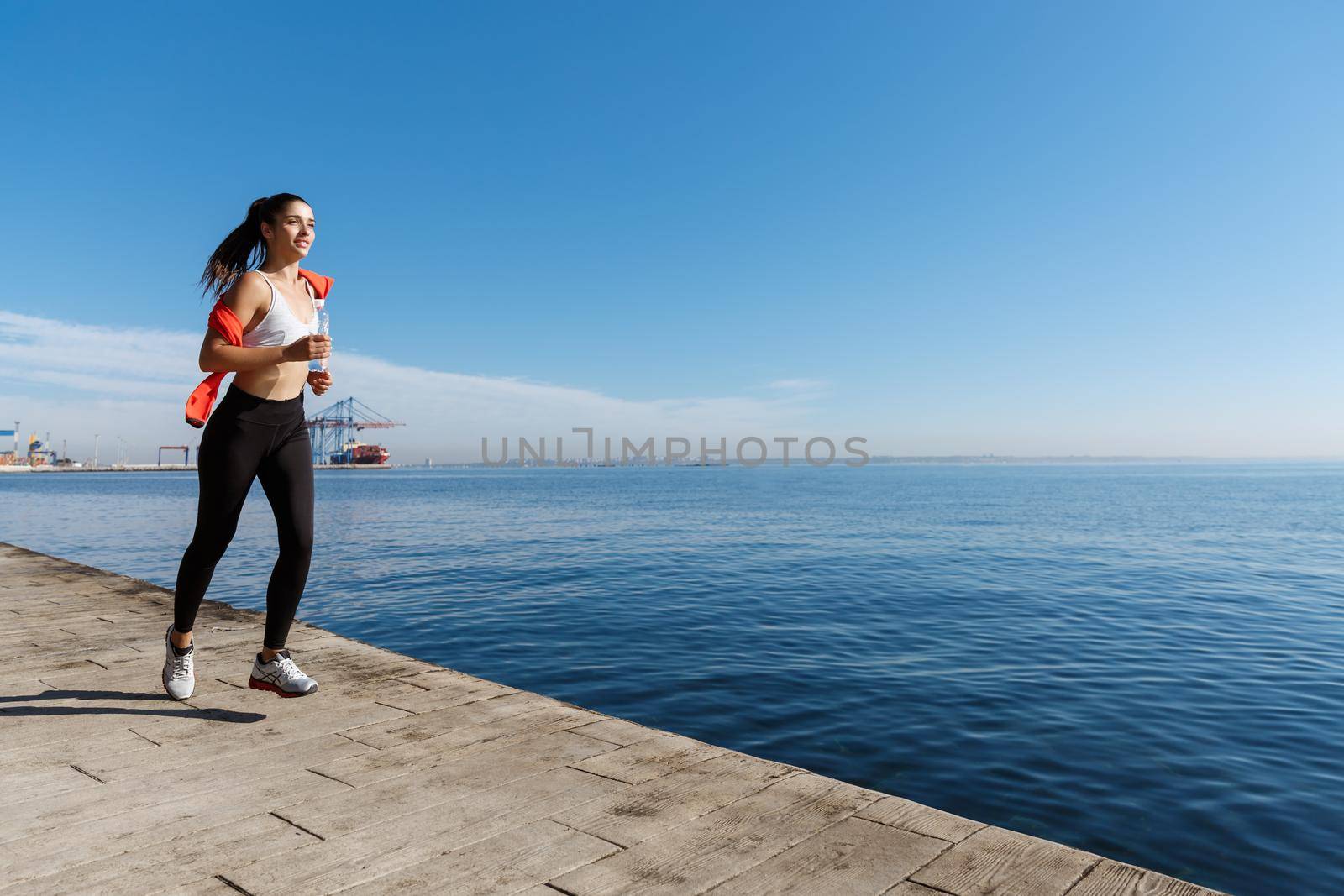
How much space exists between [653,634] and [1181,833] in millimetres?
6331

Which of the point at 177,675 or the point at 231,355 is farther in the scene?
the point at 177,675

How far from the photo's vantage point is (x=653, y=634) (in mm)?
9922

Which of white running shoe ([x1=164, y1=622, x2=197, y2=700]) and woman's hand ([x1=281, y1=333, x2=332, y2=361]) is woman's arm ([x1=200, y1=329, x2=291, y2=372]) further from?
white running shoe ([x1=164, y1=622, x2=197, y2=700])

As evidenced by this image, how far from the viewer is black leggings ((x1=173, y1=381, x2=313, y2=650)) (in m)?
3.45

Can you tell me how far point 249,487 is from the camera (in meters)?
3.53

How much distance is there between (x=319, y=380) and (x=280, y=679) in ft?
4.93

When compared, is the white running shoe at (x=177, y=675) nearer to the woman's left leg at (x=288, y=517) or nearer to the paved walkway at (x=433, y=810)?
the paved walkway at (x=433, y=810)

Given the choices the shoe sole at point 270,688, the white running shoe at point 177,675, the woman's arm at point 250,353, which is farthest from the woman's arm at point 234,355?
the shoe sole at point 270,688

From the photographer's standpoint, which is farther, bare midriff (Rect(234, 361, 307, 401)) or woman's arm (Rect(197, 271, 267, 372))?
bare midriff (Rect(234, 361, 307, 401))

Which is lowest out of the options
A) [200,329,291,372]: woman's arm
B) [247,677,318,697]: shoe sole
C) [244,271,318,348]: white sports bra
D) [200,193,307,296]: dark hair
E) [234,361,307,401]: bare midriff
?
[247,677,318,697]: shoe sole

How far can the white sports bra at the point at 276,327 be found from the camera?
3482mm

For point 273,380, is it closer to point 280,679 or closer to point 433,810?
point 280,679

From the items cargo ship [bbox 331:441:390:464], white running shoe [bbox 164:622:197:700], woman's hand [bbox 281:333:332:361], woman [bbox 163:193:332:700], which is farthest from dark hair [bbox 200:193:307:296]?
cargo ship [bbox 331:441:390:464]

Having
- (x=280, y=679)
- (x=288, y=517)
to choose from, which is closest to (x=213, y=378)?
(x=288, y=517)
